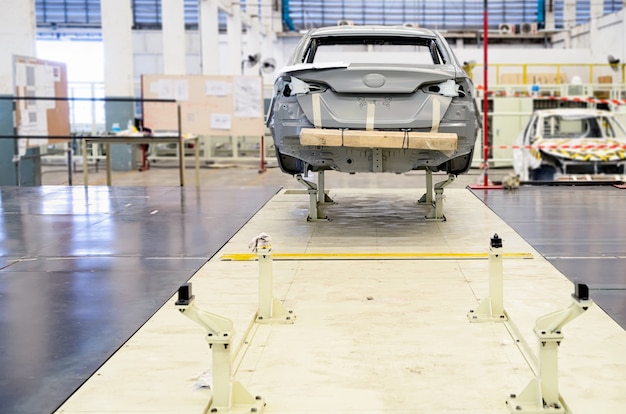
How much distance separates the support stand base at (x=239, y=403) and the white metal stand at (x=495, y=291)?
4.81 ft

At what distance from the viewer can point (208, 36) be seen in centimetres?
2261

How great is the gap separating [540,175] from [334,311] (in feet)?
29.0

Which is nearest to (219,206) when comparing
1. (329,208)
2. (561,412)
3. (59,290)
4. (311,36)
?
(329,208)

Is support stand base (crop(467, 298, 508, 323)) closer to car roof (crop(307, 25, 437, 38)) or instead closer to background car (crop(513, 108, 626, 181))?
car roof (crop(307, 25, 437, 38))

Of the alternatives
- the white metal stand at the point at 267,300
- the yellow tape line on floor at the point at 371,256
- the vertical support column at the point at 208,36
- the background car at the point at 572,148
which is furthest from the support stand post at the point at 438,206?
the vertical support column at the point at 208,36

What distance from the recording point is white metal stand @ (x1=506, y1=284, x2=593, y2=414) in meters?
2.73

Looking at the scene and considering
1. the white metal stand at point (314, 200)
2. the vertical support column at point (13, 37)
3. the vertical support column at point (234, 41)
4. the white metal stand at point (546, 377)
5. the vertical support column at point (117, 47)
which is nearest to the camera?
the white metal stand at point (546, 377)

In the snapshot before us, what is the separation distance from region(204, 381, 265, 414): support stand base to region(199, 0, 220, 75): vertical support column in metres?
20.1

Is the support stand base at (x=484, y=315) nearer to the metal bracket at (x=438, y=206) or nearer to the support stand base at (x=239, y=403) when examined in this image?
the support stand base at (x=239, y=403)

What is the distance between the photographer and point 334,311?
413 cm

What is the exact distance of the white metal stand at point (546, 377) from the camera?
273 cm

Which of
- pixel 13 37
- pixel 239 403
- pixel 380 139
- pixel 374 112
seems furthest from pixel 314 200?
pixel 13 37

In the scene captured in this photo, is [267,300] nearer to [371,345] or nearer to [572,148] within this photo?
[371,345]

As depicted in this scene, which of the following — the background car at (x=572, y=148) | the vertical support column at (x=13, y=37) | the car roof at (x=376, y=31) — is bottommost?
the background car at (x=572, y=148)
